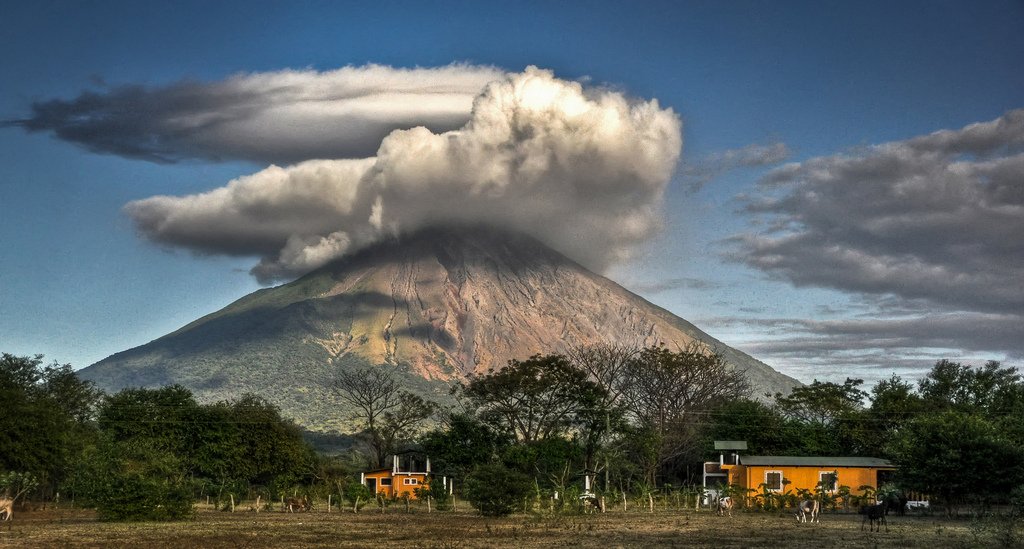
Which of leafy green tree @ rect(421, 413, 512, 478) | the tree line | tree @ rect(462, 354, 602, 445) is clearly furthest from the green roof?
leafy green tree @ rect(421, 413, 512, 478)

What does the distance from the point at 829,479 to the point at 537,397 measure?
96.8 ft

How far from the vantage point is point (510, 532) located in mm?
42562

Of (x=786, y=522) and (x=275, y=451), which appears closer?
(x=786, y=522)

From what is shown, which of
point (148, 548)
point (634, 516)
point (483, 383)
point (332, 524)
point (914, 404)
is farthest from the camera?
point (483, 383)

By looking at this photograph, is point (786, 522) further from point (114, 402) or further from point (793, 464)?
point (114, 402)

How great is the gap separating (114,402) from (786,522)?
190 feet

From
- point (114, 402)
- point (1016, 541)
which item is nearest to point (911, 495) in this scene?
point (1016, 541)

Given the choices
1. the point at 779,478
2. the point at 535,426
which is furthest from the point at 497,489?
the point at 535,426

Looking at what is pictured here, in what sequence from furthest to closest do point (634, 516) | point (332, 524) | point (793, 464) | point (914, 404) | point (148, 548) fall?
point (914, 404) < point (793, 464) < point (634, 516) < point (332, 524) < point (148, 548)

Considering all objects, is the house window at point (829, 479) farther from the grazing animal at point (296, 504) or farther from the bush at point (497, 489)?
the grazing animal at point (296, 504)

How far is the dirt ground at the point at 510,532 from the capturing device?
36781mm

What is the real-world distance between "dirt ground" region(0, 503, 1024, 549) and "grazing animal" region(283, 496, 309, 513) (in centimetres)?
990

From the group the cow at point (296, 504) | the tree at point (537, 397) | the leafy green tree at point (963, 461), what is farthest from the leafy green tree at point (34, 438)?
the leafy green tree at point (963, 461)

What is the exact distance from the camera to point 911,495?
70188 mm
